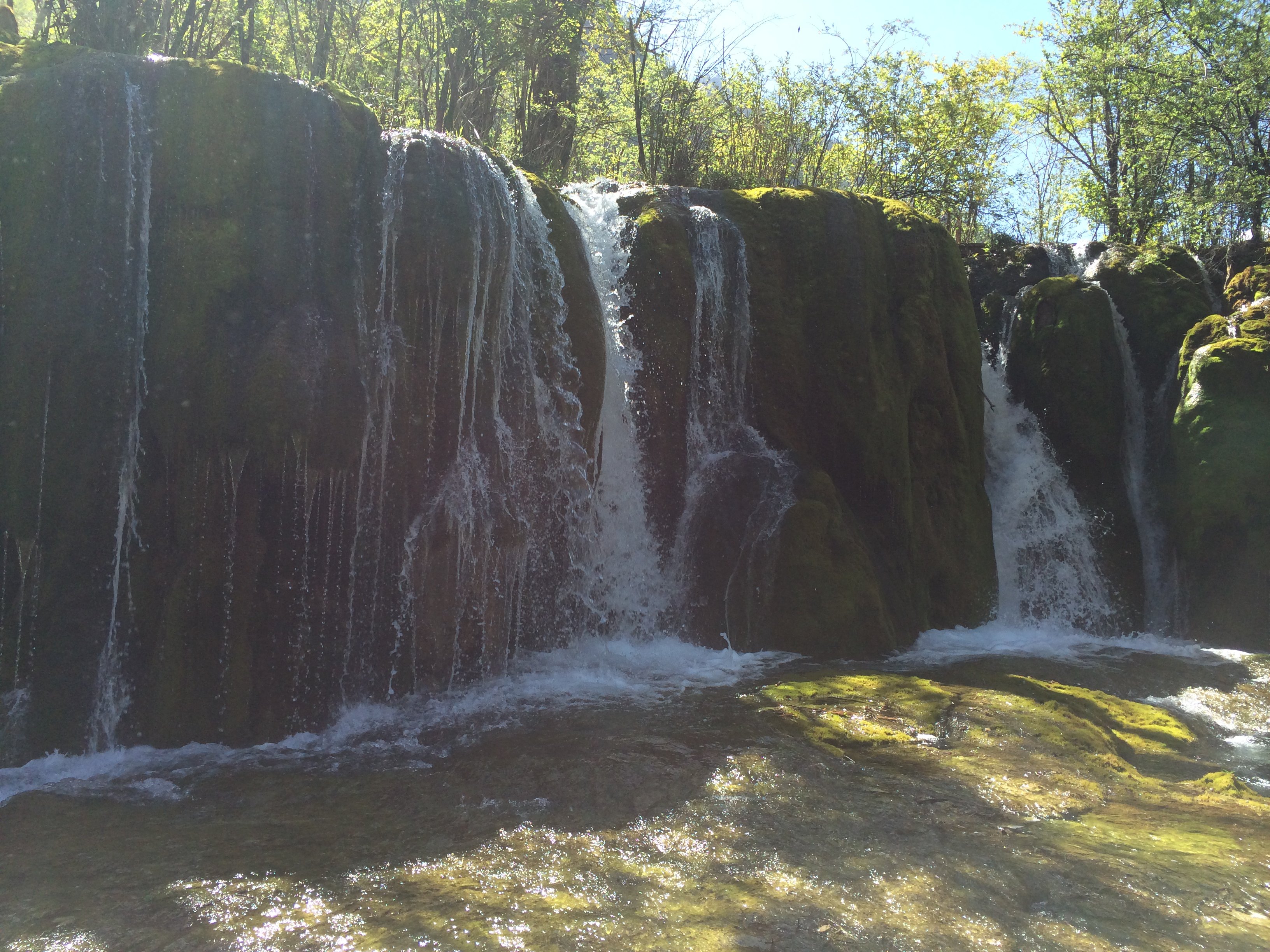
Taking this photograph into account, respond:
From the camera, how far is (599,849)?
3863mm

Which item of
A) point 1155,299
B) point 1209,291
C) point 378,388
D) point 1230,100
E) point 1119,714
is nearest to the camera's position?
point 1119,714

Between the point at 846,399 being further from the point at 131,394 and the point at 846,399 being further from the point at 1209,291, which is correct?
the point at 131,394

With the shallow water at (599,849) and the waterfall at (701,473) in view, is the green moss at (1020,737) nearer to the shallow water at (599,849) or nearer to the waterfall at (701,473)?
the shallow water at (599,849)

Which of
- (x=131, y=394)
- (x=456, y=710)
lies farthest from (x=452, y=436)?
(x=131, y=394)

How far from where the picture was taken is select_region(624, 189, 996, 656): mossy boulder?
835 cm

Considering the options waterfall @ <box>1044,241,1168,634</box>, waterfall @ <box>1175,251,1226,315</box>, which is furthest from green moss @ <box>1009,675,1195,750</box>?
waterfall @ <box>1175,251,1226,315</box>

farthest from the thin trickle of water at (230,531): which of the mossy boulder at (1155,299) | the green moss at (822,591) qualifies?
the mossy boulder at (1155,299)

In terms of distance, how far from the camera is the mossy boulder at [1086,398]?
10273 millimetres

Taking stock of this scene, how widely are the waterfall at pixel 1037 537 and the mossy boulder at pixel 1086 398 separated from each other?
155 millimetres

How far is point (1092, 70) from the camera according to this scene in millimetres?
15797

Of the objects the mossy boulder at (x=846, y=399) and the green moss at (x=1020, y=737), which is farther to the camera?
the mossy boulder at (x=846, y=399)

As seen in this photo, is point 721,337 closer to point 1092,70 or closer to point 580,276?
point 580,276

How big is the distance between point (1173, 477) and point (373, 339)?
8529 mm

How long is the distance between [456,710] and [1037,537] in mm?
7167
